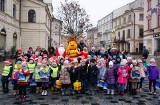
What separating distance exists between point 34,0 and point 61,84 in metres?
27.0

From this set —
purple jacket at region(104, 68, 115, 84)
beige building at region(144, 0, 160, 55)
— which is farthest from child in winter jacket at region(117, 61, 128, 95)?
beige building at region(144, 0, 160, 55)

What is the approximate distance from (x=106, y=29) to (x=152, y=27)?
43.7 meters

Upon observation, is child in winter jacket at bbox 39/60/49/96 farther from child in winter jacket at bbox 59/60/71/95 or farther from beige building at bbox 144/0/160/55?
beige building at bbox 144/0/160/55

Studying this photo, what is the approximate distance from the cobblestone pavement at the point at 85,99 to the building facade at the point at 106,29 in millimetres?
64169

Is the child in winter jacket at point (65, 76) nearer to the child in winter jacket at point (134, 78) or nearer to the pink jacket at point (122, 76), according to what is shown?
the pink jacket at point (122, 76)

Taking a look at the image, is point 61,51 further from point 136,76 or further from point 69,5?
point 69,5

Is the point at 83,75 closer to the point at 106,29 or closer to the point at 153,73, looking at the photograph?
the point at 153,73

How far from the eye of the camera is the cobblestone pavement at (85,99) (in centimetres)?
741

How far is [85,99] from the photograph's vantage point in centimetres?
794

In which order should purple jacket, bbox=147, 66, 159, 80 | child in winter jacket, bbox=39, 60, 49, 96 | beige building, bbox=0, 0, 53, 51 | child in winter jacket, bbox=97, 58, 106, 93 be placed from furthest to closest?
1. beige building, bbox=0, 0, 53, 51
2. child in winter jacket, bbox=97, 58, 106, 93
3. purple jacket, bbox=147, 66, 159, 80
4. child in winter jacket, bbox=39, 60, 49, 96

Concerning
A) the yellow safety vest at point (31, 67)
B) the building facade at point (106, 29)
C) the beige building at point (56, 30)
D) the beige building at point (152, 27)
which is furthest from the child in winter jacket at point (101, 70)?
the building facade at point (106, 29)

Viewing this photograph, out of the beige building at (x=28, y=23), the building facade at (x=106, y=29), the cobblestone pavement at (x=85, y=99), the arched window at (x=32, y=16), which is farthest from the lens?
the building facade at (x=106, y=29)

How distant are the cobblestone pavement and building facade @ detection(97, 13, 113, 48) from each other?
6417cm

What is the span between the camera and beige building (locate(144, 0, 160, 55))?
1298 inches
